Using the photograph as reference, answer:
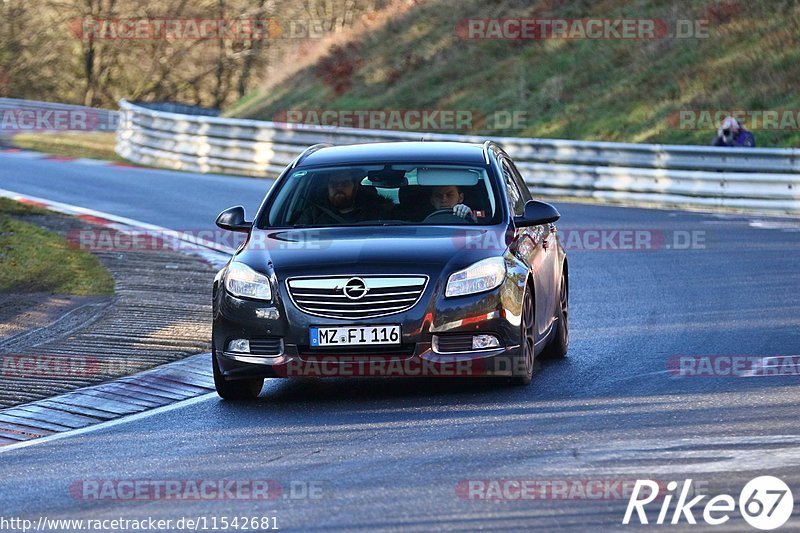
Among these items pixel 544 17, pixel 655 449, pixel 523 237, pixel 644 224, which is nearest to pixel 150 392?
pixel 523 237

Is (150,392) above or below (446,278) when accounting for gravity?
below

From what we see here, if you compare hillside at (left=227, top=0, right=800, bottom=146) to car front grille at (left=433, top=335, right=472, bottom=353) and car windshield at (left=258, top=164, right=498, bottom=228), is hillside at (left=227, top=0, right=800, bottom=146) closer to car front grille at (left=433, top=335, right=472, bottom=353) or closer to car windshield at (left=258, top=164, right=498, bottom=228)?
car windshield at (left=258, top=164, right=498, bottom=228)

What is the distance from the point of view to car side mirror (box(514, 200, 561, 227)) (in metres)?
10.4

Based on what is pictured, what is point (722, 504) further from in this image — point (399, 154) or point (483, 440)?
point (399, 154)

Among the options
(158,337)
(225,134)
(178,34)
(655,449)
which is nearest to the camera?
(655,449)

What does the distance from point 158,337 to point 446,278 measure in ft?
11.8

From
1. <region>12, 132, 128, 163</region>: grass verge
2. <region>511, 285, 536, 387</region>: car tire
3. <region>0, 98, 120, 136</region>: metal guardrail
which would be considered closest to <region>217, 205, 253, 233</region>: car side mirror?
<region>511, 285, 536, 387</region>: car tire

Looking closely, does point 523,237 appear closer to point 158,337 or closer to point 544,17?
point 158,337

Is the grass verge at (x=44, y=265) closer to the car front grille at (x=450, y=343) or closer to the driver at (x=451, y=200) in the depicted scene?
the driver at (x=451, y=200)

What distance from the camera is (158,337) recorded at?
1242cm

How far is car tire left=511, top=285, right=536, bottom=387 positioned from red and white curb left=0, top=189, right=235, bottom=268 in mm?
6871

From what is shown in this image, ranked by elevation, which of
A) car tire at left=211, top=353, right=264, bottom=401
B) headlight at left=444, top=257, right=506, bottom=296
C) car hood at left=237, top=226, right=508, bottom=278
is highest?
car hood at left=237, top=226, right=508, bottom=278

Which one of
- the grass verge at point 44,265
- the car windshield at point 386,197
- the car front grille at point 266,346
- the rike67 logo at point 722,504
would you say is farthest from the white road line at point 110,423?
the grass verge at point 44,265

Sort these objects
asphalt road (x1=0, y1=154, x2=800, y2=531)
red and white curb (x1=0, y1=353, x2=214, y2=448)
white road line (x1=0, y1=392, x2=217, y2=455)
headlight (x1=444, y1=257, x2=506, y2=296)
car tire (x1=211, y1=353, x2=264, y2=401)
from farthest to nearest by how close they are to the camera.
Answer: car tire (x1=211, y1=353, x2=264, y2=401), headlight (x1=444, y1=257, x2=506, y2=296), red and white curb (x1=0, y1=353, x2=214, y2=448), white road line (x1=0, y1=392, x2=217, y2=455), asphalt road (x1=0, y1=154, x2=800, y2=531)
